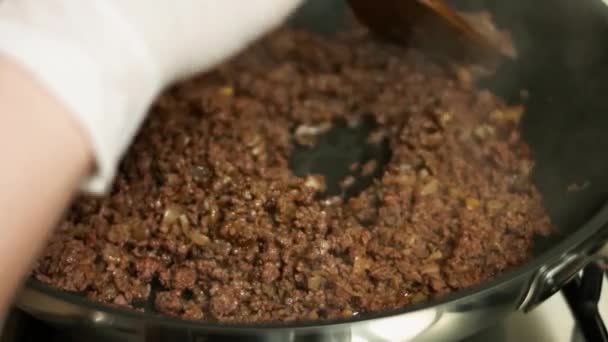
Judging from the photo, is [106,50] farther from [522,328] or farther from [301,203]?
[522,328]

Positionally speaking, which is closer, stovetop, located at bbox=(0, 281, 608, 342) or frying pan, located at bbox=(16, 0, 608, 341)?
frying pan, located at bbox=(16, 0, 608, 341)

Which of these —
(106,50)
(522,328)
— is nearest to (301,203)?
(522,328)

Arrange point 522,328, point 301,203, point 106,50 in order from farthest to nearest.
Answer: point 301,203
point 522,328
point 106,50

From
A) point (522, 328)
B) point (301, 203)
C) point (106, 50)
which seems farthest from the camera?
point (301, 203)

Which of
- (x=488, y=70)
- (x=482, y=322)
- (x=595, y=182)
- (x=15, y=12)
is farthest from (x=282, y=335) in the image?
(x=488, y=70)

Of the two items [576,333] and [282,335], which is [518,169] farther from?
[282,335]

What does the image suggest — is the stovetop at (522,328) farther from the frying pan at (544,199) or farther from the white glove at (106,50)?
the white glove at (106,50)

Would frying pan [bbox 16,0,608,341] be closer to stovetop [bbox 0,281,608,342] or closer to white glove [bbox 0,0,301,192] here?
stovetop [bbox 0,281,608,342]

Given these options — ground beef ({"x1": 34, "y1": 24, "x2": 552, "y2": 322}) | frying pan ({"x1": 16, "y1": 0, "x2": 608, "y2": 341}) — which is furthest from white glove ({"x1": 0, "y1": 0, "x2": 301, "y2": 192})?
ground beef ({"x1": 34, "y1": 24, "x2": 552, "y2": 322})
